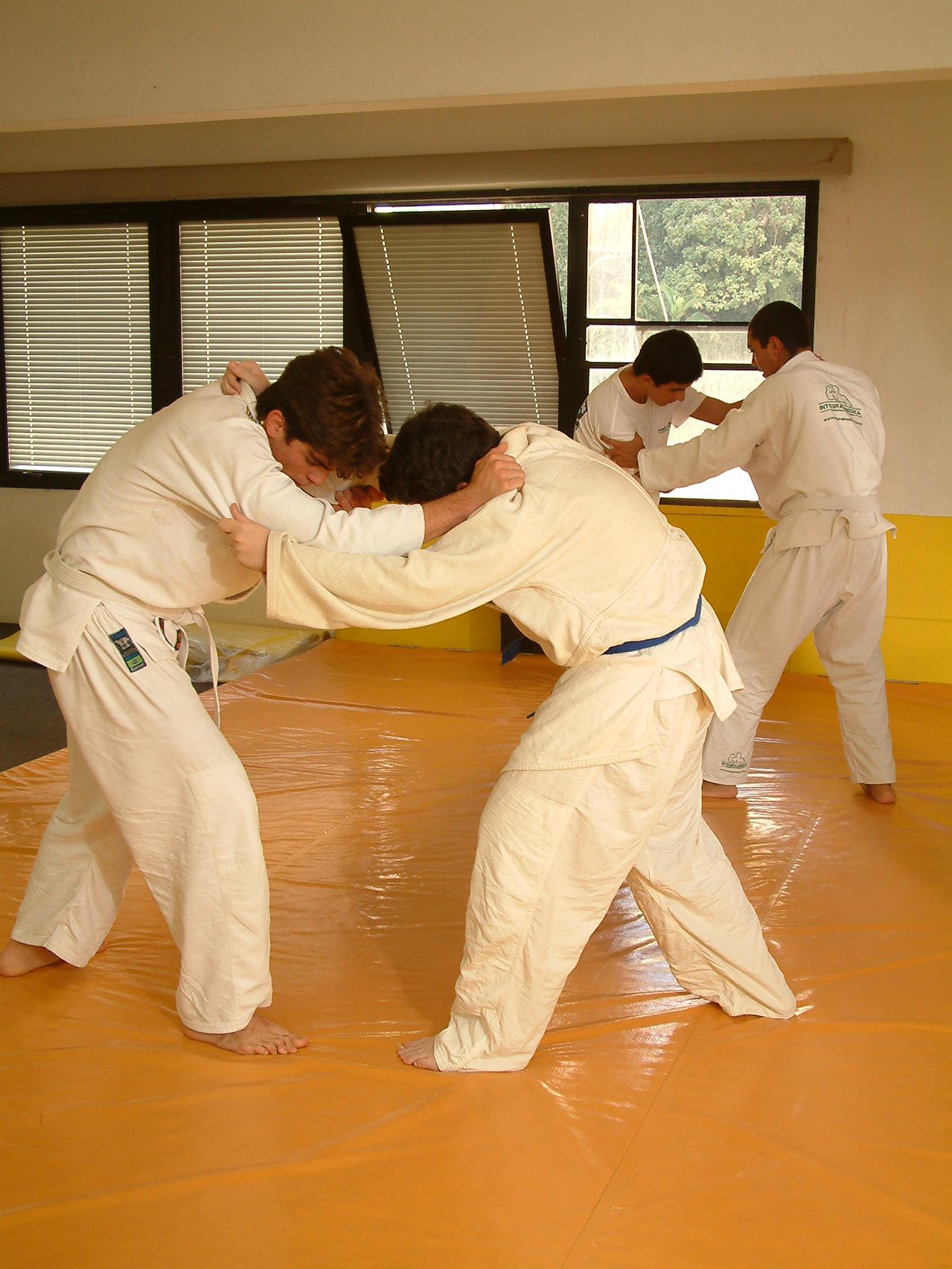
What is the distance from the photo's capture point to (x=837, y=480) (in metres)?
3.35

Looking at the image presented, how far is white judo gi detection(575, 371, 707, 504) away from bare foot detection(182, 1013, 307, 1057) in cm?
262

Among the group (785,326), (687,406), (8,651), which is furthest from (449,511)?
(8,651)

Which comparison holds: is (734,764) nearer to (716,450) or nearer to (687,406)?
(716,450)

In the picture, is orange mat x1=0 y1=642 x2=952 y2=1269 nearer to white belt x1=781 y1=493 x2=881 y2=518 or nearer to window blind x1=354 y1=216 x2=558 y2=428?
white belt x1=781 y1=493 x2=881 y2=518

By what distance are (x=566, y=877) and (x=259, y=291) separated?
4.66 metres

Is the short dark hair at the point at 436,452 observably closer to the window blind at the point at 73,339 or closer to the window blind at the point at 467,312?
the window blind at the point at 467,312

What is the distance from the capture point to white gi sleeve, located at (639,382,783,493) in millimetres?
3402

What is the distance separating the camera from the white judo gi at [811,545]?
3.34 m

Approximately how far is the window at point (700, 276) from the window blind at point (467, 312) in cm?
27

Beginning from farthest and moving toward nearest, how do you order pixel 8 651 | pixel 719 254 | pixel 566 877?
pixel 8 651 → pixel 719 254 → pixel 566 877

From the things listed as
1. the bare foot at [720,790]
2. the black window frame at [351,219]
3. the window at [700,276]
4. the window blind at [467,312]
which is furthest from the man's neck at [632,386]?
the bare foot at [720,790]

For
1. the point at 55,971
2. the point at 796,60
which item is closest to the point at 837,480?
the point at 796,60

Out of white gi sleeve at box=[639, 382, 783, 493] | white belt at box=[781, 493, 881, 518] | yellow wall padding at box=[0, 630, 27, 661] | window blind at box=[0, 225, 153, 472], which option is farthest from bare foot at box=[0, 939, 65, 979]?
window blind at box=[0, 225, 153, 472]

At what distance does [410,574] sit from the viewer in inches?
69.7
